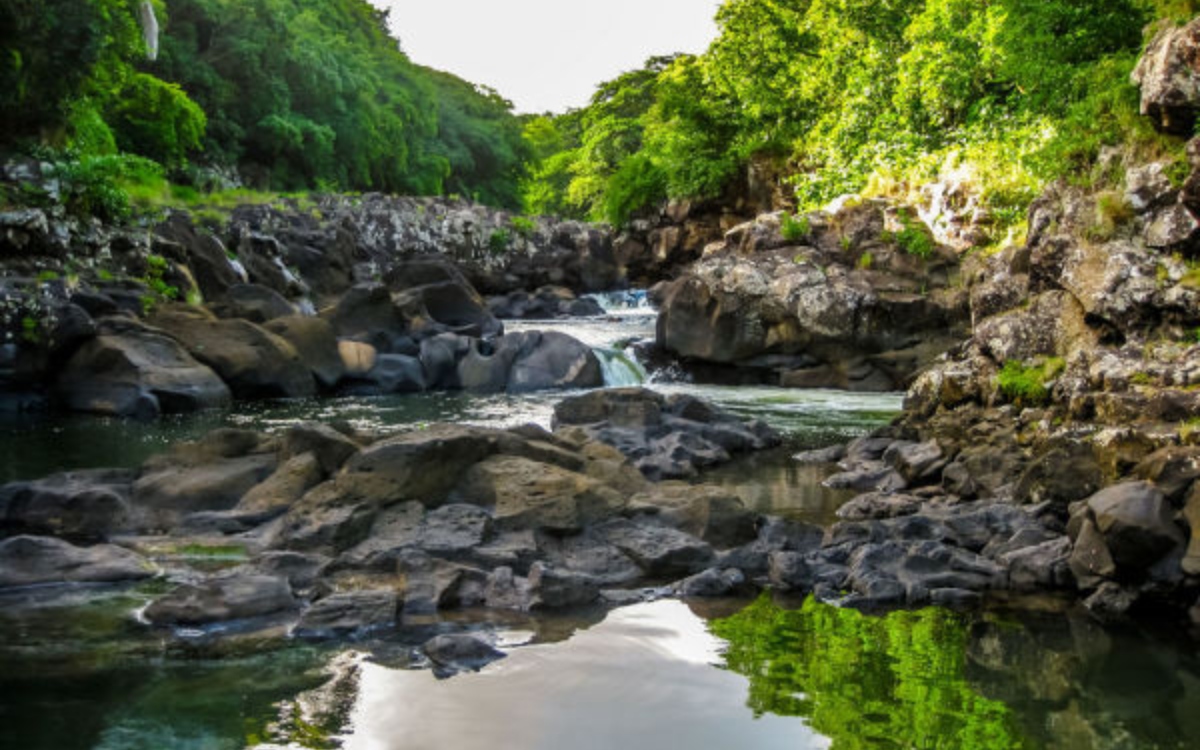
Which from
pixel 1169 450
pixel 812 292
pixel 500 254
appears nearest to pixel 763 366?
pixel 812 292

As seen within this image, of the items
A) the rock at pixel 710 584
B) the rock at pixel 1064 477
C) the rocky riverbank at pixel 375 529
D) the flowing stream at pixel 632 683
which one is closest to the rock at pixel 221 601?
the rocky riverbank at pixel 375 529

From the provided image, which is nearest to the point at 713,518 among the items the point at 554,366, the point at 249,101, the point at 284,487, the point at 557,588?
the point at 557,588

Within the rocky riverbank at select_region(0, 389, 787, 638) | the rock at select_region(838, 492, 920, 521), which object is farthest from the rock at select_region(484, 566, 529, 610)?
the rock at select_region(838, 492, 920, 521)

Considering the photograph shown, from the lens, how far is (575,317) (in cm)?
3334

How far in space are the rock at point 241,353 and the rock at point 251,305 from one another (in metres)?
1.22

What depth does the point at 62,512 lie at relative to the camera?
930 centimetres

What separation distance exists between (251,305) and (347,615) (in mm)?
16733

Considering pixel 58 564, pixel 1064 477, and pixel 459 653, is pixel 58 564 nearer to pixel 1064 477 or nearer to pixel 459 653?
pixel 459 653

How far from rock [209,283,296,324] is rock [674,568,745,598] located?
1589 centimetres

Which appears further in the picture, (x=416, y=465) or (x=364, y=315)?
(x=364, y=315)

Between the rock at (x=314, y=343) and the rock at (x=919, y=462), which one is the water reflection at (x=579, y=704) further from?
the rock at (x=314, y=343)

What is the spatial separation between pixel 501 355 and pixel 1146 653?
17815 millimetres

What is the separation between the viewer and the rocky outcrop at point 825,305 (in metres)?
22.1

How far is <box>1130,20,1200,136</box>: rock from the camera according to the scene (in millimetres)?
11422
